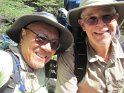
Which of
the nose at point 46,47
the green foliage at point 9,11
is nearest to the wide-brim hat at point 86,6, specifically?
the nose at point 46,47

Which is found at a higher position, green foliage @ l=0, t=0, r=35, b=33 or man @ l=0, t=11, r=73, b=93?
man @ l=0, t=11, r=73, b=93

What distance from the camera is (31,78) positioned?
3592mm

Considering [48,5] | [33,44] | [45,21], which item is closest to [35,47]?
[33,44]

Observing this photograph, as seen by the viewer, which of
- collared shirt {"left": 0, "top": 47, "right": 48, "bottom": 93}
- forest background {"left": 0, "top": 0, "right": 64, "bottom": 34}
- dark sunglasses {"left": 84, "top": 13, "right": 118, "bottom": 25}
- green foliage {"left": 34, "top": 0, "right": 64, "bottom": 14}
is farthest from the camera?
green foliage {"left": 34, "top": 0, "right": 64, "bottom": 14}

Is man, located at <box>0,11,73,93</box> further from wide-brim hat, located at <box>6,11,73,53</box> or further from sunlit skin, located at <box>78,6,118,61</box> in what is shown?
sunlit skin, located at <box>78,6,118,61</box>

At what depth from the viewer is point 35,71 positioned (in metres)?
3.67

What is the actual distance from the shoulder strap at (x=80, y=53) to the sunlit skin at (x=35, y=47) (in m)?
0.36

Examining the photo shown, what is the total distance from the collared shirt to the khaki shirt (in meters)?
0.24

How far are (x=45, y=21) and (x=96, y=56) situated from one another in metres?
0.75

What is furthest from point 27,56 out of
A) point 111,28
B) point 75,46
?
point 111,28

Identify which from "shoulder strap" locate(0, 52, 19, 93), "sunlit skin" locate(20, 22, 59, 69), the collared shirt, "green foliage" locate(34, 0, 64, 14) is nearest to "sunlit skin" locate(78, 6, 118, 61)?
"sunlit skin" locate(20, 22, 59, 69)

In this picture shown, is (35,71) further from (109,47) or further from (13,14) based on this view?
(13,14)

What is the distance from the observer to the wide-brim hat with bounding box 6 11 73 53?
11.5ft

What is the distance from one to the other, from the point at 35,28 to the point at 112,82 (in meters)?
1.05
